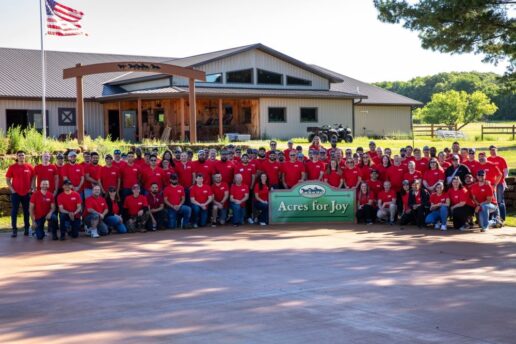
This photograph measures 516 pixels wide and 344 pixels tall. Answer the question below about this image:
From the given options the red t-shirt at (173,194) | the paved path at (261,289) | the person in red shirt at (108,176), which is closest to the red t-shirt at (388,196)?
the paved path at (261,289)

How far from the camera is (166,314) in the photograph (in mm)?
8109

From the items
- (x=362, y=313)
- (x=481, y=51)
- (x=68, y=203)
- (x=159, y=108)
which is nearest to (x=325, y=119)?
(x=159, y=108)

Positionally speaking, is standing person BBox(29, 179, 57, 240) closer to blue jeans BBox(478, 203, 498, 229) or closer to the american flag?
blue jeans BBox(478, 203, 498, 229)

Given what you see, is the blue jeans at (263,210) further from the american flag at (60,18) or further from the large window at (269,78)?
the large window at (269,78)

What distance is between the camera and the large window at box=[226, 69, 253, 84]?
133 feet

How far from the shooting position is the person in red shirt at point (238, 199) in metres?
16.4

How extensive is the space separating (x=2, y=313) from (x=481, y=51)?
16315 mm

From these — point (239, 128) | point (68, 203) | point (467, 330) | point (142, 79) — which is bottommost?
point (467, 330)

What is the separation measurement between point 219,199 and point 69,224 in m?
3.49

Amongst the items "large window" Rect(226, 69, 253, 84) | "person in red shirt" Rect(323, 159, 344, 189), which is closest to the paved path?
"person in red shirt" Rect(323, 159, 344, 189)

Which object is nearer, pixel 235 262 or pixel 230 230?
pixel 235 262

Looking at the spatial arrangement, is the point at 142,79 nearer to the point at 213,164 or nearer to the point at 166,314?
the point at 213,164

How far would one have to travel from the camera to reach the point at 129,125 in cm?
4047

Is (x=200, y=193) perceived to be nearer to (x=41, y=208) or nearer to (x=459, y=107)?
(x=41, y=208)
